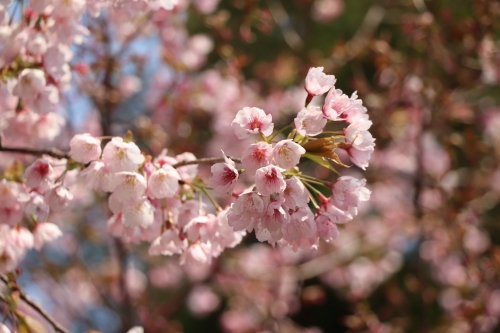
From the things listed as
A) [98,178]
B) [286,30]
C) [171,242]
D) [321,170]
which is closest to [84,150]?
[98,178]

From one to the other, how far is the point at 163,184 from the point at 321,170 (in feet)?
6.40

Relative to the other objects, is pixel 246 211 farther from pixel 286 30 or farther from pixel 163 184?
pixel 286 30

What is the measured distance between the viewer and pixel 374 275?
3656 millimetres

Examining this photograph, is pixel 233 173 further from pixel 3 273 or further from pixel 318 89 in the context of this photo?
pixel 3 273

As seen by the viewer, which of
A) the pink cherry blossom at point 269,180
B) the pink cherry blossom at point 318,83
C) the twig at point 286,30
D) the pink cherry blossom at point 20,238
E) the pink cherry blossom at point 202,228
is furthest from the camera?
the twig at point 286,30

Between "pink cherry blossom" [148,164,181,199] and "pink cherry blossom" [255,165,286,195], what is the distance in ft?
0.76

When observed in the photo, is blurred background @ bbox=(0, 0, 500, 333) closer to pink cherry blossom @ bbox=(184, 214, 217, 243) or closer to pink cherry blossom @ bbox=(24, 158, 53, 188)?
pink cherry blossom @ bbox=(24, 158, 53, 188)

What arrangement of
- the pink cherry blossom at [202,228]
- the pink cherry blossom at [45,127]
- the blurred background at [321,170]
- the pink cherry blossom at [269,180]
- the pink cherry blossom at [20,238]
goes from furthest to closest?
the blurred background at [321,170]
the pink cherry blossom at [45,127]
the pink cherry blossom at [20,238]
the pink cherry blossom at [202,228]
the pink cherry blossom at [269,180]

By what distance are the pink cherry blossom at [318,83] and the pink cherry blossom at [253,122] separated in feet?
0.37

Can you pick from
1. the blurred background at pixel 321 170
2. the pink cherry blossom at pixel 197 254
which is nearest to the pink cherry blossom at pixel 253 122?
the pink cherry blossom at pixel 197 254

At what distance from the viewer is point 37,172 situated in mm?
1125

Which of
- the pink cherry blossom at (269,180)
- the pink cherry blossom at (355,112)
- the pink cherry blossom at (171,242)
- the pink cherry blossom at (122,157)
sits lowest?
the pink cherry blossom at (171,242)

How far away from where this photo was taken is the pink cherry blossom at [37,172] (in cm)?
112

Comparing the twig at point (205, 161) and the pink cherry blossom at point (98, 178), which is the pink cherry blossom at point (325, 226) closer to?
the twig at point (205, 161)
